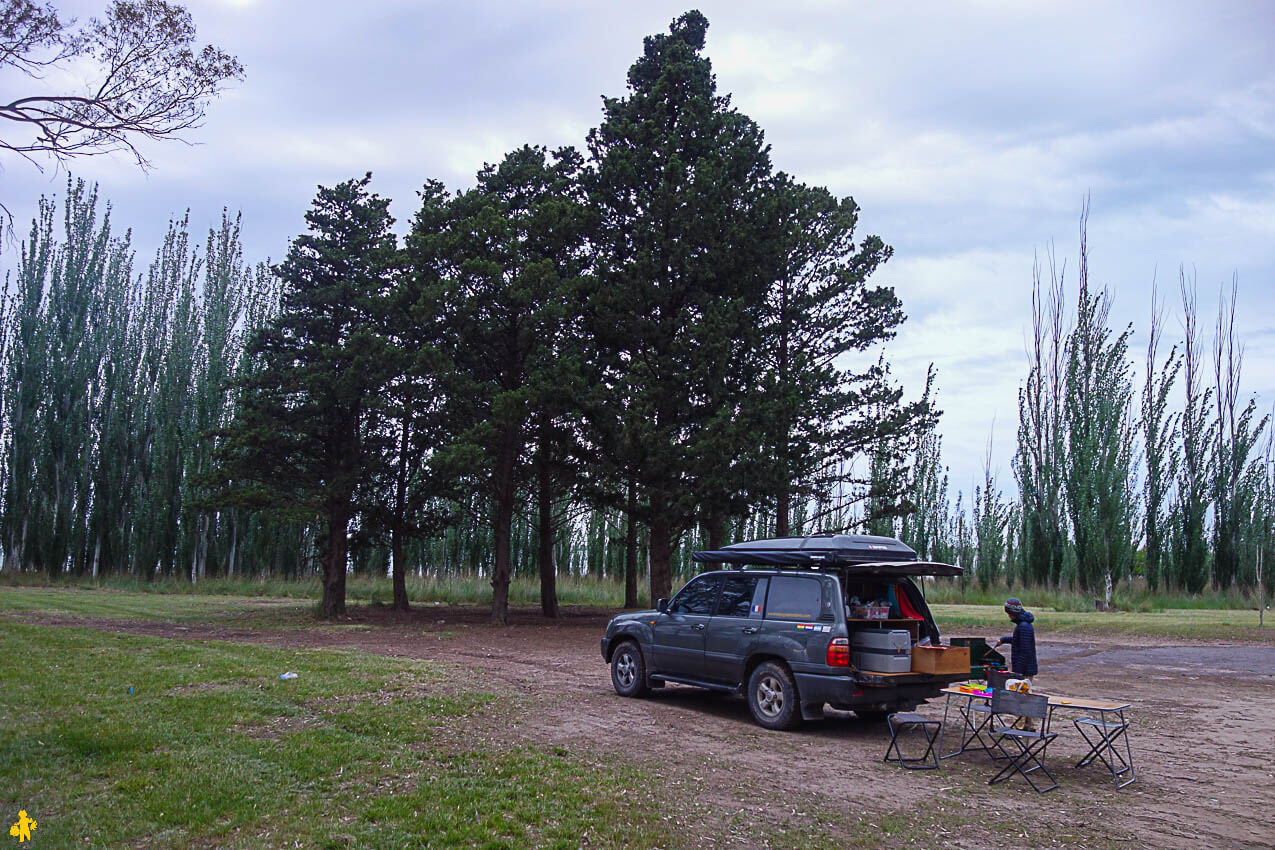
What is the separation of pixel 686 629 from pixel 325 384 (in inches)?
582

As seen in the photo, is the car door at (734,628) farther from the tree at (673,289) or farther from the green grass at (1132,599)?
the green grass at (1132,599)

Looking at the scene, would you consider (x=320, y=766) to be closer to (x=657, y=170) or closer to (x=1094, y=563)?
(x=657, y=170)

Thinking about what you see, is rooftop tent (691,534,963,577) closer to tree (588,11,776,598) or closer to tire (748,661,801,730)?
tire (748,661,801,730)

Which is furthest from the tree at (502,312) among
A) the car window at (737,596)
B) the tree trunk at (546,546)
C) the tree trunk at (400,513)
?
the car window at (737,596)

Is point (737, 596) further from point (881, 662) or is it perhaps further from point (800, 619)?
point (881, 662)

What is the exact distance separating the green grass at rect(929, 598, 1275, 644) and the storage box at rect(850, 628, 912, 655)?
44.5ft

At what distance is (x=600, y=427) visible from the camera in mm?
21047

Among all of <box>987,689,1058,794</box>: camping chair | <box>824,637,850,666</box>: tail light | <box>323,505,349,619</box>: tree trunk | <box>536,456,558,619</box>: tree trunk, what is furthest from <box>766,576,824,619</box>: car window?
<box>323,505,349,619</box>: tree trunk

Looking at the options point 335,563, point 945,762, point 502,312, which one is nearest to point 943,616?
point 502,312

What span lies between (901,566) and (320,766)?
604 centimetres

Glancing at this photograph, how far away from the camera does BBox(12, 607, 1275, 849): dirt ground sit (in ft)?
20.9

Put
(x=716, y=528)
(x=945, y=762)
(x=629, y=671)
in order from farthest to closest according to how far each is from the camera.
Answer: (x=716, y=528), (x=629, y=671), (x=945, y=762)

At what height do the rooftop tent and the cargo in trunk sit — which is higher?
the rooftop tent

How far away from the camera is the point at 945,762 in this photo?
849cm
